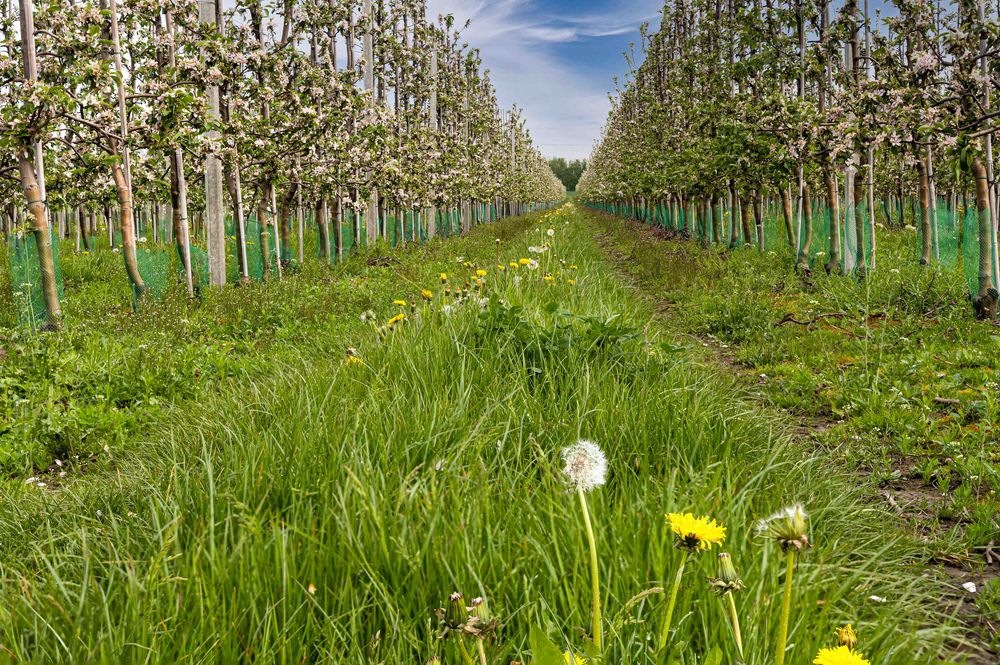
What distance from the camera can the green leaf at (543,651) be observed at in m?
1.18

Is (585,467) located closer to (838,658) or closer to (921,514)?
(838,658)

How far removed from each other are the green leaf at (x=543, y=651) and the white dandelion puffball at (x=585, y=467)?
325mm

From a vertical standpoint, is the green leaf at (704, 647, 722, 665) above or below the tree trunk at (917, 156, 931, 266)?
below

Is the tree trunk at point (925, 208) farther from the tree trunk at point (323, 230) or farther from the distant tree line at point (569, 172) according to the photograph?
the distant tree line at point (569, 172)

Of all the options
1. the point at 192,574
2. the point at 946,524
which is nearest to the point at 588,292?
the point at 946,524

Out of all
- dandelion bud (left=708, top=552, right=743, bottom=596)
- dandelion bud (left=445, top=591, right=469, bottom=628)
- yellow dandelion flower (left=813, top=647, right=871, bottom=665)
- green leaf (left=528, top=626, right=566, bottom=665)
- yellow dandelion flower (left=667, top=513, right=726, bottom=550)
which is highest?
yellow dandelion flower (left=667, top=513, right=726, bottom=550)

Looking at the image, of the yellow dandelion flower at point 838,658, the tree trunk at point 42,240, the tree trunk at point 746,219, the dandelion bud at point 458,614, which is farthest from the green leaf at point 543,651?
the tree trunk at point 746,219

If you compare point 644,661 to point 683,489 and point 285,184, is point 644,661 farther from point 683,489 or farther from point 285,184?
point 285,184

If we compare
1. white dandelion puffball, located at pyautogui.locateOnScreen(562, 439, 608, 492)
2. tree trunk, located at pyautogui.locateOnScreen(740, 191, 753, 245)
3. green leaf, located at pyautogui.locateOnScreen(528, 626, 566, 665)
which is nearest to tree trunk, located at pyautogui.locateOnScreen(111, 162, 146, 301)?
white dandelion puffball, located at pyautogui.locateOnScreen(562, 439, 608, 492)

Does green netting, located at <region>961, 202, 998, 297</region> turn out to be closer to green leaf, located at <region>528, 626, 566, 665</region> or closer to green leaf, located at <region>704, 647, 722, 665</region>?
green leaf, located at <region>704, 647, 722, 665</region>

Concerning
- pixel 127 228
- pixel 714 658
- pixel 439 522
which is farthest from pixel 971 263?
pixel 127 228

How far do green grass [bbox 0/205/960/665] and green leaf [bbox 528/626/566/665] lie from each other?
1.22 ft

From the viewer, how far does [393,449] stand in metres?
2.89

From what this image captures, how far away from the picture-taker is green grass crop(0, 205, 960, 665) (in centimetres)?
182
